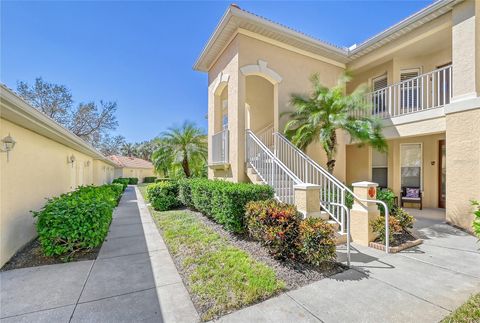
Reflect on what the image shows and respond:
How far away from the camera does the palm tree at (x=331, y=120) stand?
7156mm

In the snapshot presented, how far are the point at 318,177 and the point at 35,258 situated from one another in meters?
7.57

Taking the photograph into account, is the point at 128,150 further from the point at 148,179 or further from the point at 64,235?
the point at 64,235

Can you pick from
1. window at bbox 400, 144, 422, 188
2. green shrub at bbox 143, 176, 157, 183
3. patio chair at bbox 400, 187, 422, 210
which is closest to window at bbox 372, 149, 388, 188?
window at bbox 400, 144, 422, 188

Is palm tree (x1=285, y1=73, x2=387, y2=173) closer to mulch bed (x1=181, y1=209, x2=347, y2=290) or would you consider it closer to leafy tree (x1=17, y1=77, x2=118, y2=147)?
mulch bed (x1=181, y1=209, x2=347, y2=290)

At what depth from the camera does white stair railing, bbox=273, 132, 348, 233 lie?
229 inches

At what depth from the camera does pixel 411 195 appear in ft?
32.4

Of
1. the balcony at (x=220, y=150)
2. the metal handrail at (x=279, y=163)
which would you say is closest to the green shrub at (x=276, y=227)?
the metal handrail at (x=279, y=163)

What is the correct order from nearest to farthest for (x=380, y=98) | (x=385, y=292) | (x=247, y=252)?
(x=385, y=292) → (x=247, y=252) → (x=380, y=98)

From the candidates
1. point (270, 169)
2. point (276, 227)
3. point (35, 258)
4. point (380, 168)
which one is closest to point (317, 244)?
point (276, 227)

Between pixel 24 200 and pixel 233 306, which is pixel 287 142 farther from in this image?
pixel 24 200

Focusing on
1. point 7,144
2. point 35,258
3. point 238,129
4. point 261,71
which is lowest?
point 35,258

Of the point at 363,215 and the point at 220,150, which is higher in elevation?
the point at 220,150

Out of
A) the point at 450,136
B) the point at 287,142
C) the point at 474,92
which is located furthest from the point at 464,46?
the point at 287,142

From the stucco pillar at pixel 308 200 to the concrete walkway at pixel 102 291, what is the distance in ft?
9.77
